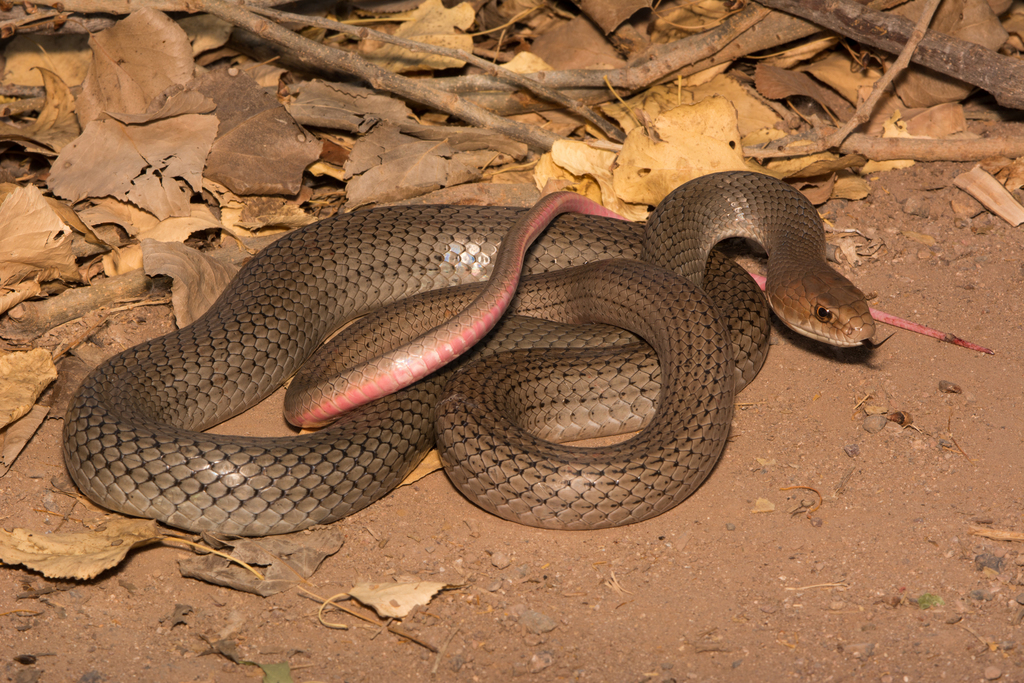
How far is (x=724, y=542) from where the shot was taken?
15.0ft

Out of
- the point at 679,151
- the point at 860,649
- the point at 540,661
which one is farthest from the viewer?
the point at 679,151

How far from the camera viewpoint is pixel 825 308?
5246 mm

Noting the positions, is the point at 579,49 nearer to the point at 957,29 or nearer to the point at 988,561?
the point at 957,29

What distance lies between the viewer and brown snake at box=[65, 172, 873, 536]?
4719 mm

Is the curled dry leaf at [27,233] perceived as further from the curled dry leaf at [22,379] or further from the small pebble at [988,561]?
the small pebble at [988,561]

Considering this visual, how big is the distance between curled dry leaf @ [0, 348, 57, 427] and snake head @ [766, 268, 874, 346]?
5.12 m

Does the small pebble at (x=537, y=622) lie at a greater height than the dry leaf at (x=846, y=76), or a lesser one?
lesser

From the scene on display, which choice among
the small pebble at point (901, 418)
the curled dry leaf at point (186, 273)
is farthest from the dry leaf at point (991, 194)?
the curled dry leaf at point (186, 273)

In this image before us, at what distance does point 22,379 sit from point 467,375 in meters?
3.09

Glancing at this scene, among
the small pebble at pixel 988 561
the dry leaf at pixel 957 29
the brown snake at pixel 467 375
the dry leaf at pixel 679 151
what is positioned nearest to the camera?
the small pebble at pixel 988 561

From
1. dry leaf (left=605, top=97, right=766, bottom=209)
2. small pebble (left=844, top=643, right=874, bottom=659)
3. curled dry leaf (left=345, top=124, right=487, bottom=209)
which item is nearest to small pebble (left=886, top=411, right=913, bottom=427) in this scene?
small pebble (left=844, top=643, right=874, bottom=659)

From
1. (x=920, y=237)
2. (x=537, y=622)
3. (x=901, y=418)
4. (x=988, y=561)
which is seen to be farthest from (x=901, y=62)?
(x=537, y=622)

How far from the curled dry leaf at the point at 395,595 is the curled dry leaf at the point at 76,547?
1305 mm

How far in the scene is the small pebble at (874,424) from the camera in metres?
5.24
